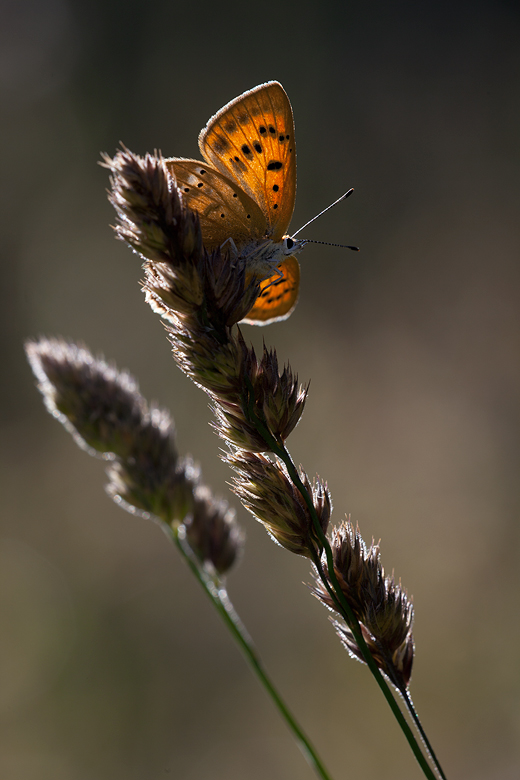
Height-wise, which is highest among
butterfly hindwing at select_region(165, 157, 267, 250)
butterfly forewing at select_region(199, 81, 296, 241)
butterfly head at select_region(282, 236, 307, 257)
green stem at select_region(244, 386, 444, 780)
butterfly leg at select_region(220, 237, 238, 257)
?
butterfly forewing at select_region(199, 81, 296, 241)

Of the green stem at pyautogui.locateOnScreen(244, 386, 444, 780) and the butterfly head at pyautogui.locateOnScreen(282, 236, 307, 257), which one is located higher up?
the butterfly head at pyautogui.locateOnScreen(282, 236, 307, 257)

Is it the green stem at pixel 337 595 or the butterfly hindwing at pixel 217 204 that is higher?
the butterfly hindwing at pixel 217 204

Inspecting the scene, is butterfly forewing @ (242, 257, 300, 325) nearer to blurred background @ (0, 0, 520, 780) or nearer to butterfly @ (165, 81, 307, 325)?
butterfly @ (165, 81, 307, 325)

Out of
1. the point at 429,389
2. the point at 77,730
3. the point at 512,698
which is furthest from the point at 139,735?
the point at 429,389

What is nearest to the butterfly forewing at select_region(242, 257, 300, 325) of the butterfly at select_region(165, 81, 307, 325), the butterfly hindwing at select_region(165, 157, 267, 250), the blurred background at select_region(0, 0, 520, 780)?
the butterfly at select_region(165, 81, 307, 325)

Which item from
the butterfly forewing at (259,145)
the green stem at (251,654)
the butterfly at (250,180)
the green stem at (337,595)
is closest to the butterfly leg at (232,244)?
the butterfly at (250,180)

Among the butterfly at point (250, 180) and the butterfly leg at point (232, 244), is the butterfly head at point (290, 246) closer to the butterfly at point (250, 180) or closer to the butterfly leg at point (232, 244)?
the butterfly at point (250, 180)

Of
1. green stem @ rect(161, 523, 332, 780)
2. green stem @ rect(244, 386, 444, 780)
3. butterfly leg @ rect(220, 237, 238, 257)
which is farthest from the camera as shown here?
butterfly leg @ rect(220, 237, 238, 257)

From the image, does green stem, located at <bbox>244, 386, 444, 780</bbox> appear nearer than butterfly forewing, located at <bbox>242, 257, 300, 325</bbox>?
Yes

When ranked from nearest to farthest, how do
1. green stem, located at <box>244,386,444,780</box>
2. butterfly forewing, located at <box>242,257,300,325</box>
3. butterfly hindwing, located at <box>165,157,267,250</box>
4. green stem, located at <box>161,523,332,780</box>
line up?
green stem, located at <box>244,386,444,780</box> → green stem, located at <box>161,523,332,780</box> → butterfly hindwing, located at <box>165,157,267,250</box> → butterfly forewing, located at <box>242,257,300,325</box>
